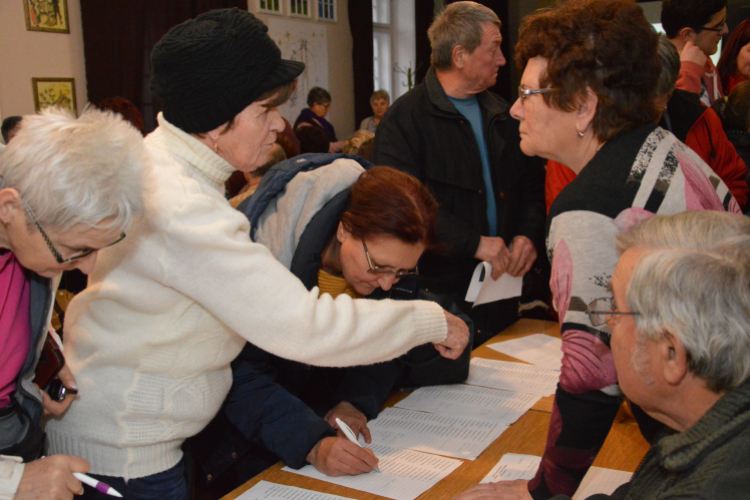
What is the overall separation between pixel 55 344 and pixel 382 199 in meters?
0.83

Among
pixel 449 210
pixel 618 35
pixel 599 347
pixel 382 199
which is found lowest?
pixel 449 210

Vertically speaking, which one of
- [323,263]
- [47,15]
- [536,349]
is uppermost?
[47,15]

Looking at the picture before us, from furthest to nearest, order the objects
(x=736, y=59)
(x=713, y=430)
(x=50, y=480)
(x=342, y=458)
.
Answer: (x=736, y=59)
(x=342, y=458)
(x=50, y=480)
(x=713, y=430)

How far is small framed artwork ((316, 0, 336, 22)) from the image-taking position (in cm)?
787

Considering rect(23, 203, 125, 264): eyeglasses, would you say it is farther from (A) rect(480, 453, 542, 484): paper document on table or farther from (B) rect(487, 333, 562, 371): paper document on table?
(B) rect(487, 333, 562, 371): paper document on table

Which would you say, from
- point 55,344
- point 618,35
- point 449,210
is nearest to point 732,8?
point 449,210

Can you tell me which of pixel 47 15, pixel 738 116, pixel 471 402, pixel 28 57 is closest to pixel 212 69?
pixel 471 402

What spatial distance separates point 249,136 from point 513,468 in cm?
99

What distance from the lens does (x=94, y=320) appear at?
1.40 meters

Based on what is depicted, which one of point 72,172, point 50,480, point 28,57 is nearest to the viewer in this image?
point 72,172

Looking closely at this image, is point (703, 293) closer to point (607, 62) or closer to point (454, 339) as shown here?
point (607, 62)

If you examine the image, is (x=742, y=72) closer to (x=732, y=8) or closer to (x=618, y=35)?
(x=618, y=35)

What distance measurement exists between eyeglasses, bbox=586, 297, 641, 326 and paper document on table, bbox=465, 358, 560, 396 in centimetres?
90

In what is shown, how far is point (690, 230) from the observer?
1.04 m
